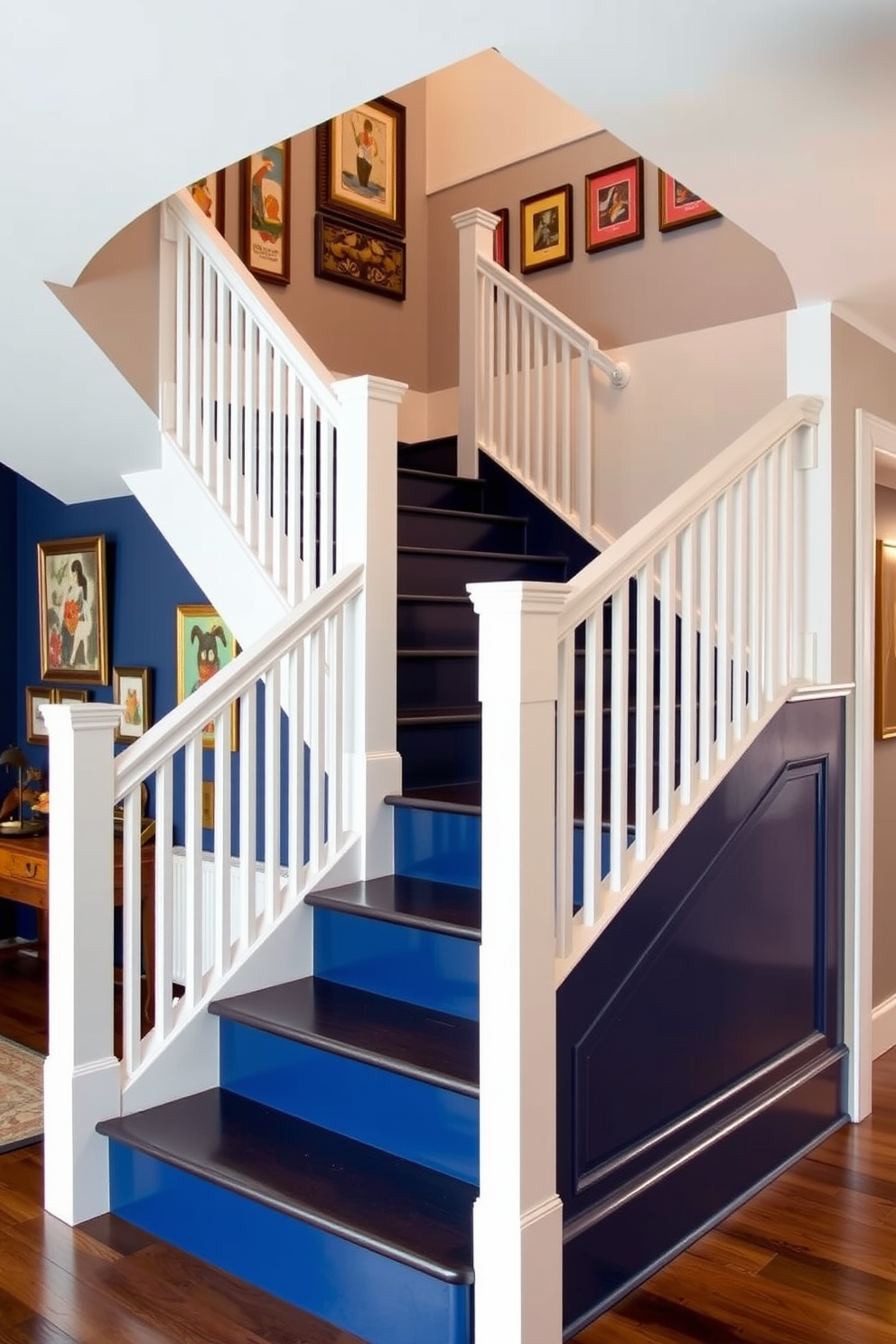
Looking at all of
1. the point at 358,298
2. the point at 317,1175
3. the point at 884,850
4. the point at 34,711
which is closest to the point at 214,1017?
the point at 317,1175

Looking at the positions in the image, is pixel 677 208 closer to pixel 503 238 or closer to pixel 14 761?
pixel 503 238

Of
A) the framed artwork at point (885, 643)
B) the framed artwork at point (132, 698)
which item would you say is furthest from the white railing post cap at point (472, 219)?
the framed artwork at point (132, 698)

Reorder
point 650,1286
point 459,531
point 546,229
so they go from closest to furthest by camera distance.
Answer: point 650,1286 < point 459,531 < point 546,229

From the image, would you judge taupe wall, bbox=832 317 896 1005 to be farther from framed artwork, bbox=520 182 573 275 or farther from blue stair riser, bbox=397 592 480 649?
framed artwork, bbox=520 182 573 275

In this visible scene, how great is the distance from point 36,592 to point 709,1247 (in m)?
4.00

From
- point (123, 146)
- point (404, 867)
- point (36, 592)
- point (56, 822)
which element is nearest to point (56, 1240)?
point (56, 822)

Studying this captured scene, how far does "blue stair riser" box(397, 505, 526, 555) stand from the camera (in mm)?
4418

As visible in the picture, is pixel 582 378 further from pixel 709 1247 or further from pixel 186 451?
pixel 709 1247

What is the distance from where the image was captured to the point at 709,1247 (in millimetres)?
2760

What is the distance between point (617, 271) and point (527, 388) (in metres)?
1.01

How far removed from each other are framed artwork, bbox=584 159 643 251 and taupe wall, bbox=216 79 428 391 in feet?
3.52

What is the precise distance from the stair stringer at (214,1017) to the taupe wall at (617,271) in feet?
10.2

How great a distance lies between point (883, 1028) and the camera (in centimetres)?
409

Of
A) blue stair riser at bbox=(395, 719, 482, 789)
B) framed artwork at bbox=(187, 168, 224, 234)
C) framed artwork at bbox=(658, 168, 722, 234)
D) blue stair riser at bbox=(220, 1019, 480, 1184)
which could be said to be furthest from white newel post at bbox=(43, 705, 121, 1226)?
framed artwork at bbox=(658, 168, 722, 234)
